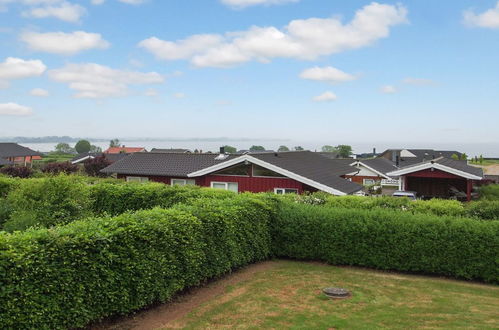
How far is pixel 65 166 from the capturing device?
41.7m

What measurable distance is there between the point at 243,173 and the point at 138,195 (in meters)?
7.25

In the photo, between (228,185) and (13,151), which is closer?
(228,185)

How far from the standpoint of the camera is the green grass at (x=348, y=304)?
7301mm

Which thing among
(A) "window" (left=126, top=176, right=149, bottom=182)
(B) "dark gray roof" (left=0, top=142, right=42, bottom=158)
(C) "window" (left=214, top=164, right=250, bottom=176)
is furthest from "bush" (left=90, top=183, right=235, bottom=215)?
(B) "dark gray roof" (left=0, top=142, right=42, bottom=158)

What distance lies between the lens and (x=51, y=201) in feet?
41.8

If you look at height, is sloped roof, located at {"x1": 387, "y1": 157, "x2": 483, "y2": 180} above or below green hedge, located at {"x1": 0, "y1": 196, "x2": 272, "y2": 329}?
above

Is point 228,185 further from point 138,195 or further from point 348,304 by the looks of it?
point 348,304

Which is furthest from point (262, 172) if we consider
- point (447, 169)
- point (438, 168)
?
point (447, 169)

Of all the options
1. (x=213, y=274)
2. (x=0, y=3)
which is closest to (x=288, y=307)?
(x=213, y=274)

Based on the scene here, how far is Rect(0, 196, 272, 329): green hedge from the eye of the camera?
5.66 m

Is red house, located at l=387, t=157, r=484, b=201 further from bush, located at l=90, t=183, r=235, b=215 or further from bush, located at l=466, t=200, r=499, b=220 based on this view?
bush, located at l=90, t=183, r=235, b=215

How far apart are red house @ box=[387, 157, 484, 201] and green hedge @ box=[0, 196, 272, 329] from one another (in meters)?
21.3

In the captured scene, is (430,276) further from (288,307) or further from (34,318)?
(34,318)

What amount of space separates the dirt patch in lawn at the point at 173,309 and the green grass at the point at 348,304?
232 mm
